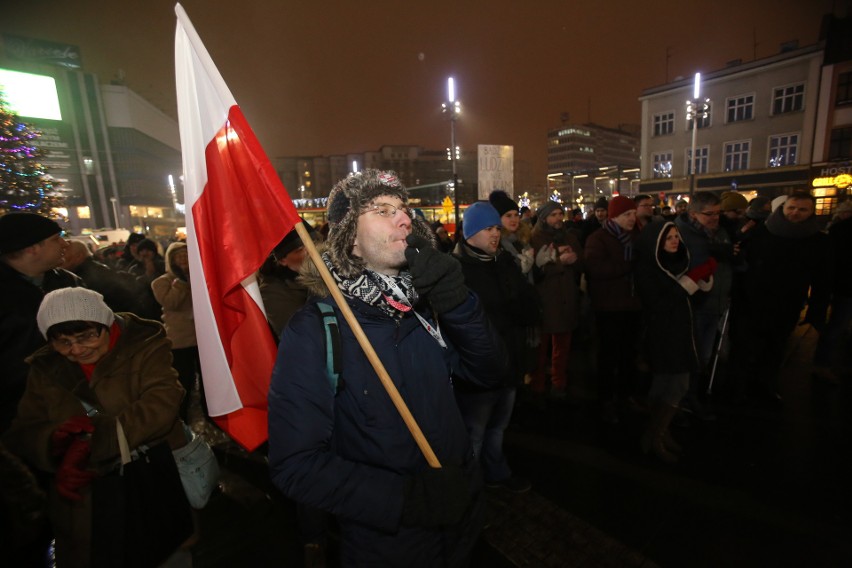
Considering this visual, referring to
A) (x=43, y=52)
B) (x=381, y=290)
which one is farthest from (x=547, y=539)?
(x=43, y=52)

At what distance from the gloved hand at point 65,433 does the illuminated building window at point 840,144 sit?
1476 inches

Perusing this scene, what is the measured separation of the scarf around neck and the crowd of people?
0.15 ft

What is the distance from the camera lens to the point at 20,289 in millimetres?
2885

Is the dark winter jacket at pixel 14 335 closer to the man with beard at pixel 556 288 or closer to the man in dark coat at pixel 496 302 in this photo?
the man in dark coat at pixel 496 302

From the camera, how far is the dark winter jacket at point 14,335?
9.00 feet

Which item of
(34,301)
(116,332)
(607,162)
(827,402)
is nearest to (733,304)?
(827,402)

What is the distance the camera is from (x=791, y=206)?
4594 millimetres

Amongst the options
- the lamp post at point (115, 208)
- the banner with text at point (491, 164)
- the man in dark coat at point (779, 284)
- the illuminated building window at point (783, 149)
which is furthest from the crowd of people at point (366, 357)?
the lamp post at point (115, 208)

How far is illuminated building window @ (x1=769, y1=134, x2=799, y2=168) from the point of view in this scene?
95.5 feet

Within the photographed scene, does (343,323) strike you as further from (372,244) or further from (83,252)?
(83,252)

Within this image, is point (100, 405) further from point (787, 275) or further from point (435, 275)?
point (787, 275)

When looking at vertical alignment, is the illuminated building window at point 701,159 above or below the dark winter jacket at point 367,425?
above

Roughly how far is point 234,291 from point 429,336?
0.97m

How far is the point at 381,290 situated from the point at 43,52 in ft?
290
